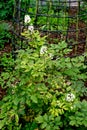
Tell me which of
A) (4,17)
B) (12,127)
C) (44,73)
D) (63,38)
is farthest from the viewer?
(4,17)

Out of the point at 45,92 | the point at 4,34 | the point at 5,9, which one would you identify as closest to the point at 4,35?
the point at 4,34

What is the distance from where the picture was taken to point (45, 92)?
3.44m

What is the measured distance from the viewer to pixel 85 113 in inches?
134

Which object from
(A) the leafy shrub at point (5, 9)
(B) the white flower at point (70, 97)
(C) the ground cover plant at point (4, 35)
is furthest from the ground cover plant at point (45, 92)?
(A) the leafy shrub at point (5, 9)

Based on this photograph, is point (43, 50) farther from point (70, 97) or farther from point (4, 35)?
point (4, 35)

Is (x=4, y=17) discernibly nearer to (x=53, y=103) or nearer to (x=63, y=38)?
(x=63, y=38)

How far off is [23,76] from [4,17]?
3838 millimetres

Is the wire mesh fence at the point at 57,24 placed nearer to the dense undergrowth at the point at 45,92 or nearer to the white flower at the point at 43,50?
the dense undergrowth at the point at 45,92

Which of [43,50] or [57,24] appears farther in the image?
[57,24]

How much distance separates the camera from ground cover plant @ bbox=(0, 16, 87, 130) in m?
3.38

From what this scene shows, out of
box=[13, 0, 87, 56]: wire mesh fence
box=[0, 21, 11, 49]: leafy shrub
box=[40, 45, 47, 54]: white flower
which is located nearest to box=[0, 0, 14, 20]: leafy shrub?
box=[13, 0, 87, 56]: wire mesh fence

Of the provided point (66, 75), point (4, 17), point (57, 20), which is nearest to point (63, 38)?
point (57, 20)

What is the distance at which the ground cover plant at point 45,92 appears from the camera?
3.38m

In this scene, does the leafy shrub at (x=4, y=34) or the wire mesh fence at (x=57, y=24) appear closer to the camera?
the wire mesh fence at (x=57, y=24)
